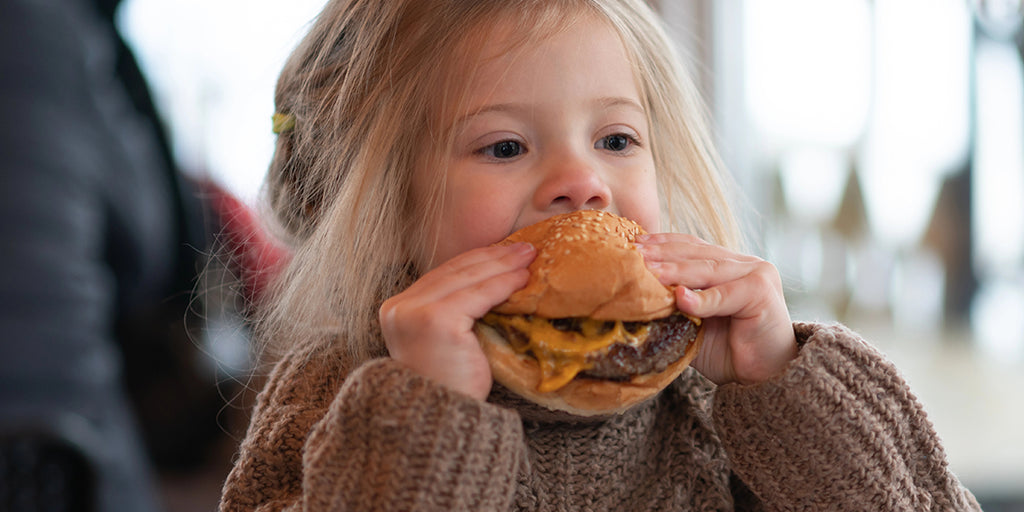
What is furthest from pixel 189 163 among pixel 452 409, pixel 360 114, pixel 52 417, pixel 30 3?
pixel 452 409

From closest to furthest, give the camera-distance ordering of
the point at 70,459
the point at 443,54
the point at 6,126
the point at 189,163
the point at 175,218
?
the point at 443,54 → the point at 70,459 → the point at 6,126 → the point at 175,218 → the point at 189,163

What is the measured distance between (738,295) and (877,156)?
259cm

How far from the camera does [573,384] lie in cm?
86

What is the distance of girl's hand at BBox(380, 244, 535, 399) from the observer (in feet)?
2.92

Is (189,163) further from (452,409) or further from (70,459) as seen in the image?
(452,409)

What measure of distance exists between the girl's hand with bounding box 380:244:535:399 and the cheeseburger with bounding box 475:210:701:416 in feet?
0.06

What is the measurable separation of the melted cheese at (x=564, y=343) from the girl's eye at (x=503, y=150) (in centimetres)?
22

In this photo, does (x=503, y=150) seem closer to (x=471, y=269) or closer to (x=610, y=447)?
(x=471, y=269)

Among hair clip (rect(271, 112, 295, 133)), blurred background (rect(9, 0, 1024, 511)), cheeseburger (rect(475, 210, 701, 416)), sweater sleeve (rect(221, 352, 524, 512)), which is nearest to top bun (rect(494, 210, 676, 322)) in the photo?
cheeseburger (rect(475, 210, 701, 416))

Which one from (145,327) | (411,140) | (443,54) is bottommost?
(145,327)

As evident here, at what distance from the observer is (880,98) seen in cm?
321

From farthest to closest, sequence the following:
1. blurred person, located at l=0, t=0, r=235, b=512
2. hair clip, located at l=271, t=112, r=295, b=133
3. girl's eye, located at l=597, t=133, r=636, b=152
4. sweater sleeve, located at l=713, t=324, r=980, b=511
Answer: blurred person, located at l=0, t=0, r=235, b=512 → hair clip, located at l=271, t=112, r=295, b=133 → girl's eye, located at l=597, t=133, r=636, b=152 → sweater sleeve, located at l=713, t=324, r=980, b=511

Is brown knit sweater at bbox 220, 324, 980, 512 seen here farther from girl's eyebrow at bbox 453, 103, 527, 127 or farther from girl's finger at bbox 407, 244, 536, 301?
girl's eyebrow at bbox 453, 103, 527, 127

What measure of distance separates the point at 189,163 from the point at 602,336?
248cm
